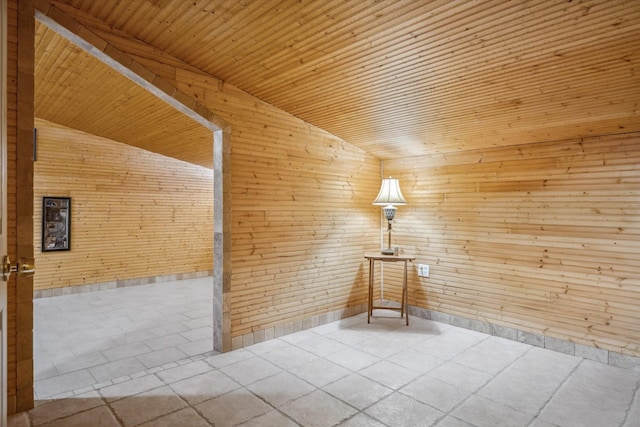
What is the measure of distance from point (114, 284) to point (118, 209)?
1369 mm

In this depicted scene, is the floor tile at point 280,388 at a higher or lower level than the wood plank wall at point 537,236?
lower

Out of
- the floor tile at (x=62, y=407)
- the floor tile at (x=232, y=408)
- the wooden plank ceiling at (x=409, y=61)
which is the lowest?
the floor tile at (x=232, y=408)

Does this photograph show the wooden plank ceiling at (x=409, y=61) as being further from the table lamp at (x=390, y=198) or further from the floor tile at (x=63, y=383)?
the floor tile at (x=63, y=383)

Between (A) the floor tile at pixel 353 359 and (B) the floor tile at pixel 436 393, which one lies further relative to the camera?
(A) the floor tile at pixel 353 359

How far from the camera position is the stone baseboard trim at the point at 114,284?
243 inches

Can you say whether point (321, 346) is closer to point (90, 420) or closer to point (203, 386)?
point (203, 386)

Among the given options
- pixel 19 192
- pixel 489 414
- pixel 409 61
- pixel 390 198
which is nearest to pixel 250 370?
pixel 489 414

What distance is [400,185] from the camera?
203 inches

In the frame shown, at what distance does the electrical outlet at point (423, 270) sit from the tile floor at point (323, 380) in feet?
2.06

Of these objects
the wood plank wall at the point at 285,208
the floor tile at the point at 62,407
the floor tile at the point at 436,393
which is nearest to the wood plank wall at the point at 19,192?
the floor tile at the point at 62,407

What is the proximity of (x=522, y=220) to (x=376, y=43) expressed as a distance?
2.53 metres

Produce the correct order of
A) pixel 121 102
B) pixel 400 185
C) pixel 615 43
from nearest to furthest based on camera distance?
pixel 615 43
pixel 121 102
pixel 400 185

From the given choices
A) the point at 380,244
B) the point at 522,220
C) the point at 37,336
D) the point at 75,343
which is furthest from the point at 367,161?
the point at 37,336

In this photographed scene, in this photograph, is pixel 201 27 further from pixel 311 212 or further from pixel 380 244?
pixel 380 244
